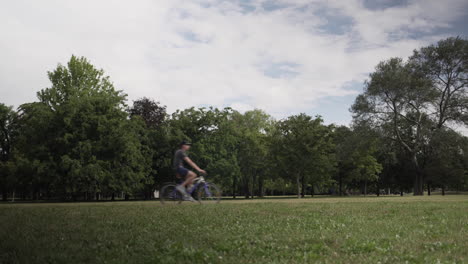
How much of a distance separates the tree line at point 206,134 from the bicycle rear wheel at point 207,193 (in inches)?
1146

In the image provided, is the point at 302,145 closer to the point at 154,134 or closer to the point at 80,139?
the point at 154,134

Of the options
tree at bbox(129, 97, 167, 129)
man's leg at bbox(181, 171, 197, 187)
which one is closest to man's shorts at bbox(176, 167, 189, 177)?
man's leg at bbox(181, 171, 197, 187)

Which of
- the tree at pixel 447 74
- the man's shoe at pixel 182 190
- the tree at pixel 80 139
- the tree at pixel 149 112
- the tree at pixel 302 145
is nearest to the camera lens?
the man's shoe at pixel 182 190

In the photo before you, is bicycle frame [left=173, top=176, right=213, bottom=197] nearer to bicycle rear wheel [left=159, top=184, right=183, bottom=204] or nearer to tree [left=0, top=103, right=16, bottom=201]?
bicycle rear wheel [left=159, top=184, right=183, bottom=204]

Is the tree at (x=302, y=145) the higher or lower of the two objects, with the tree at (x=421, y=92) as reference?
lower

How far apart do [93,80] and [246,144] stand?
28.5m

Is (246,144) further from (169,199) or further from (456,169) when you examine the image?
(169,199)

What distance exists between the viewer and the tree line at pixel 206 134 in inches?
1919

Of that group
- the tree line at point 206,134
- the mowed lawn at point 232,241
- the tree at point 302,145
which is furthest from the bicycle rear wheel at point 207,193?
the tree at point 302,145

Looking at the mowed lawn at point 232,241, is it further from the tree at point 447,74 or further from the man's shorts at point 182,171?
the tree at point 447,74

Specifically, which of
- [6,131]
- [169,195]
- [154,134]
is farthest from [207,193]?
[6,131]

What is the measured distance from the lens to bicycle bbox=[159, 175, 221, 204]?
66.2 feet

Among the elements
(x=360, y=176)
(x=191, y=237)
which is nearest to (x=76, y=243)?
(x=191, y=237)

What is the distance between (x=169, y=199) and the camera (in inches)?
818
